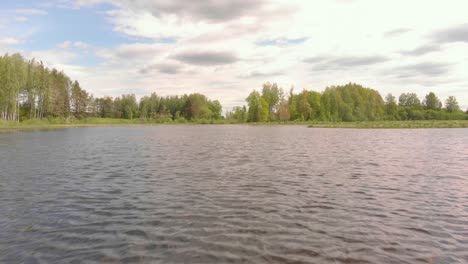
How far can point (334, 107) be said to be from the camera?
165m

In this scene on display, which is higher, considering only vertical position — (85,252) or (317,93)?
(317,93)

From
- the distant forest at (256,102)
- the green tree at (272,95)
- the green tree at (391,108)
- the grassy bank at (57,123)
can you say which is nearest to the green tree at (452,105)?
the distant forest at (256,102)

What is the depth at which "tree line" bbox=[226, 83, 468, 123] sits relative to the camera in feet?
545

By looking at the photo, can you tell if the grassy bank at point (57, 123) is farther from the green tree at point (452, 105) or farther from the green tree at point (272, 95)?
the green tree at point (452, 105)

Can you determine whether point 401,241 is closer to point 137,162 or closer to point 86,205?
point 86,205

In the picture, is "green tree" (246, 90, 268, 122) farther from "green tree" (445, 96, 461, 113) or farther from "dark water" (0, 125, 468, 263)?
"dark water" (0, 125, 468, 263)

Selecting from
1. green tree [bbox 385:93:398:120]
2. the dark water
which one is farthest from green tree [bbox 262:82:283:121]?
the dark water

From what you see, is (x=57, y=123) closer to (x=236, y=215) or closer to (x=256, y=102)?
(x=256, y=102)

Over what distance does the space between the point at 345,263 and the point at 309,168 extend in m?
16.1

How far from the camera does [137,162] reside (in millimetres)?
28547

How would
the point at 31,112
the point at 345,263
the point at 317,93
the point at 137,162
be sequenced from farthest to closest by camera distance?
the point at 317,93 → the point at 31,112 → the point at 137,162 → the point at 345,263

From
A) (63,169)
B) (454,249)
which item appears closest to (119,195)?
(63,169)

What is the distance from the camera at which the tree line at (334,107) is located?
166 meters

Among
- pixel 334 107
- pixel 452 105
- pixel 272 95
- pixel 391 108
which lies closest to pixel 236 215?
pixel 334 107
